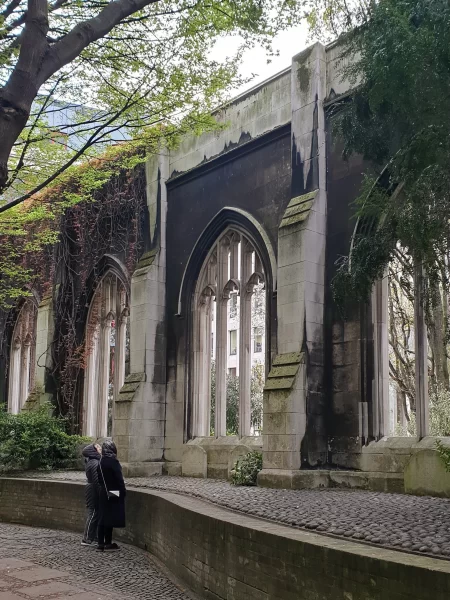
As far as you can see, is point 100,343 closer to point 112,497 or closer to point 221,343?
point 221,343

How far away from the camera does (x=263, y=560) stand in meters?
5.38

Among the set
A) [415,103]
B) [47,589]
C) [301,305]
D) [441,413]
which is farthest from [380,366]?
[47,589]

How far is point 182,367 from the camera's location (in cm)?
1423

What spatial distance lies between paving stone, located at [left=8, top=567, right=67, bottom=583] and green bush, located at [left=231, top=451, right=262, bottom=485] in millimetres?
3680

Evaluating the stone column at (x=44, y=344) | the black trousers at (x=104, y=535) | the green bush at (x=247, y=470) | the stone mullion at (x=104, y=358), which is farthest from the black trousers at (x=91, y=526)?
the stone column at (x=44, y=344)

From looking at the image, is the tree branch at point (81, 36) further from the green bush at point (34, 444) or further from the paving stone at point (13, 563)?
the green bush at point (34, 444)

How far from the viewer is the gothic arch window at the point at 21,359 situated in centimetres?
2042

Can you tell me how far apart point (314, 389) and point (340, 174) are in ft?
10.7

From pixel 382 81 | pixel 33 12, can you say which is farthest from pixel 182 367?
pixel 33 12

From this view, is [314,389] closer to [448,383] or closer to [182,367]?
[182,367]

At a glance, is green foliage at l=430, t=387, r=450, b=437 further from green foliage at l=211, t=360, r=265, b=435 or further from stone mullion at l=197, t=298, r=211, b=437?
green foliage at l=211, t=360, r=265, b=435

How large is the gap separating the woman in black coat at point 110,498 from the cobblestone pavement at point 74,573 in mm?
264

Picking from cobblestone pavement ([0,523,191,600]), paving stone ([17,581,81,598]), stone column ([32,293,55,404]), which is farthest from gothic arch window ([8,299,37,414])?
paving stone ([17,581,81,598])

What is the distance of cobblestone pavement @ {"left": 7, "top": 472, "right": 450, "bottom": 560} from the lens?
17.7 feet
